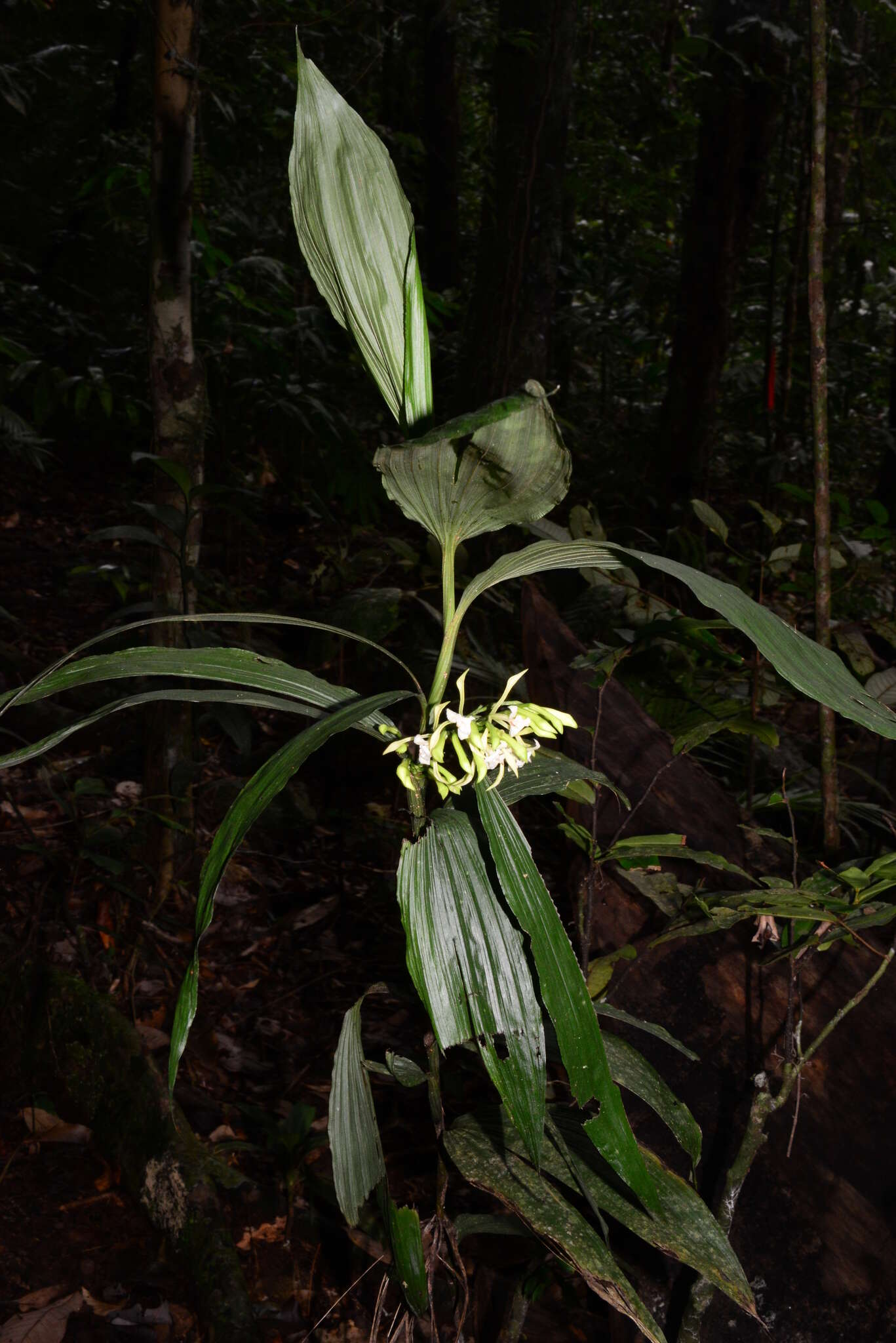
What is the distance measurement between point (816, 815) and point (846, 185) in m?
5.78

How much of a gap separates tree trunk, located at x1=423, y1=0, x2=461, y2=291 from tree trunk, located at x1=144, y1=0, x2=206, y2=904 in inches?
182

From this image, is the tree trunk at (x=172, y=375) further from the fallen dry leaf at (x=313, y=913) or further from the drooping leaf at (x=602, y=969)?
the drooping leaf at (x=602, y=969)

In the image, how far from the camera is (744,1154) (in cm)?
103

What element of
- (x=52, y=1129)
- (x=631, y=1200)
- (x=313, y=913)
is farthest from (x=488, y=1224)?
(x=313, y=913)

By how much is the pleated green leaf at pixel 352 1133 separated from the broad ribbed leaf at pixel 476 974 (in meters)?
0.22

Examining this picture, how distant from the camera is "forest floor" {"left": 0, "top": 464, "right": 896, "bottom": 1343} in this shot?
3.95ft

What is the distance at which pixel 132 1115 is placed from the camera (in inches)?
69.1

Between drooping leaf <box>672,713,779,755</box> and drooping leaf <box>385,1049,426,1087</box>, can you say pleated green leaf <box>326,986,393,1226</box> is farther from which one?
drooping leaf <box>672,713,779,755</box>

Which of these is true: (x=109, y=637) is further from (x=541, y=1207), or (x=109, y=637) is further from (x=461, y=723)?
(x=541, y=1207)

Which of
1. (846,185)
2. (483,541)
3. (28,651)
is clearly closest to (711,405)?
(483,541)

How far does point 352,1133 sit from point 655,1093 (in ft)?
1.02

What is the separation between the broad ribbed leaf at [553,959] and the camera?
0.62 metres

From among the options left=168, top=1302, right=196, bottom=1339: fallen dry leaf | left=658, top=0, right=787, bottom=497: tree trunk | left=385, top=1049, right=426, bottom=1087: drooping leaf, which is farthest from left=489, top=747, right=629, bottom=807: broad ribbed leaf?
left=658, top=0, right=787, bottom=497: tree trunk

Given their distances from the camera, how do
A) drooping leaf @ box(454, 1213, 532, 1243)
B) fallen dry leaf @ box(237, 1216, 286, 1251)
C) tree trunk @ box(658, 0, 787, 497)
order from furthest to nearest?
tree trunk @ box(658, 0, 787, 497) < fallen dry leaf @ box(237, 1216, 286, 1251) < drooping leaf @ box(454, 1213, 532, 1243)
